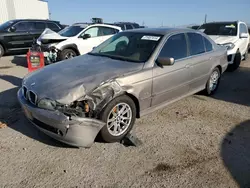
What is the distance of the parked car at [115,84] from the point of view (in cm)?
289

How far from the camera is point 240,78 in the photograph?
7.20m

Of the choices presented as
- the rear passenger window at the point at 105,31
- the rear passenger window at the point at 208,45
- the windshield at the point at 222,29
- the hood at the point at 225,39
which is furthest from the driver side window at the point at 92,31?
the rear passenger window at the point at 208,45

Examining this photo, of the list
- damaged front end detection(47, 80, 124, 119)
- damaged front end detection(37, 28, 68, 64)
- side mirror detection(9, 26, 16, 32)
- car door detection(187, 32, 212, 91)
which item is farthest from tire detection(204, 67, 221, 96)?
side mirror detection(9, 26, 16, 32)

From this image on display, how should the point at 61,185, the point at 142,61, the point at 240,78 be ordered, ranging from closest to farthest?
1. the point at 61,185
2. the point at 142,61
3. the point at 240,78

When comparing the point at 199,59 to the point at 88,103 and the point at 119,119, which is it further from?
the point at 88,103

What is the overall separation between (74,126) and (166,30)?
2.59 metres

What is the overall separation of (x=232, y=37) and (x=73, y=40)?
5651mm

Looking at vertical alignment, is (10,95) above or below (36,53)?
below

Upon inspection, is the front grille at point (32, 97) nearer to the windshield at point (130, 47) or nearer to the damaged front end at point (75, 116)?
the damaged front end at point (75, 116)

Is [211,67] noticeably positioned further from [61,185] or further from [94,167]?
[61,185]

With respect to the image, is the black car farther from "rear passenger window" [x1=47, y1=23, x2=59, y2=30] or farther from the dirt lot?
the dirt lot

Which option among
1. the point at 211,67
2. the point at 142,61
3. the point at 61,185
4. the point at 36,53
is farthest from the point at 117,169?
the point at 36,53

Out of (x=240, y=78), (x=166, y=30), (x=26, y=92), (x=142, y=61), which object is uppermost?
(x=166, y=30)

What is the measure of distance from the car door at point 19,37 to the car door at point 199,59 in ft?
29.1
